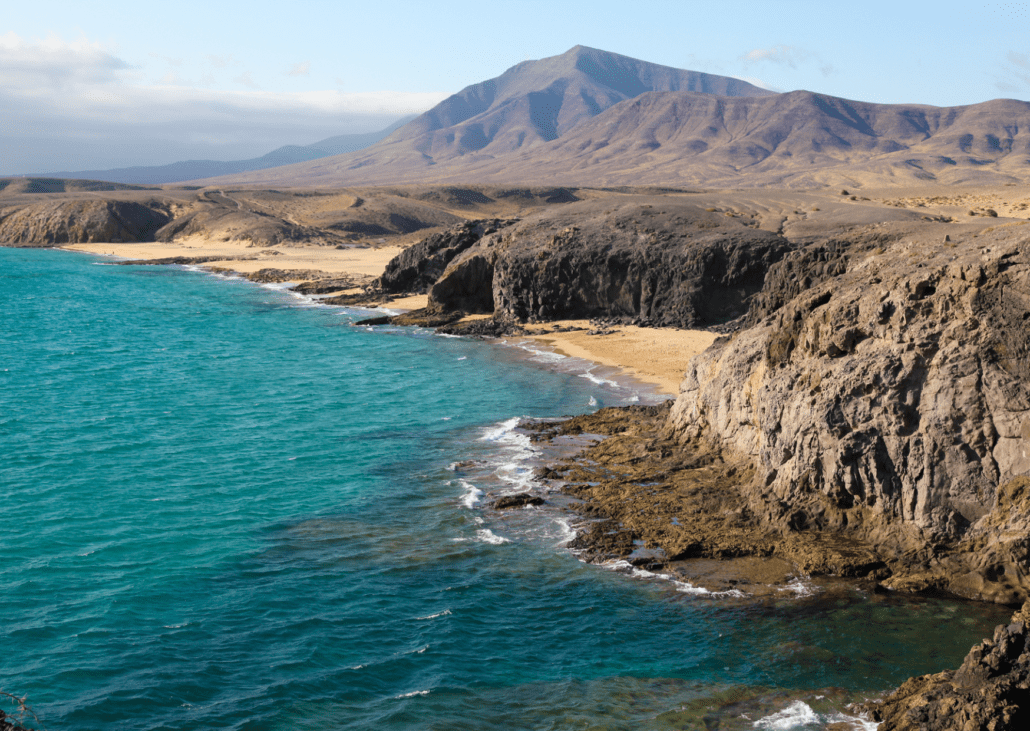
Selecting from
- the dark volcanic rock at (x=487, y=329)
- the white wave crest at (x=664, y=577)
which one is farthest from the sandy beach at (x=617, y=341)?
the white wave crest at (x=664, y=577)

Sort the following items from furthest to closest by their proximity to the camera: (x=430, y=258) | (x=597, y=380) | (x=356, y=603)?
(x=430, y=258), (x=597, y=380), (x=356, y=603)

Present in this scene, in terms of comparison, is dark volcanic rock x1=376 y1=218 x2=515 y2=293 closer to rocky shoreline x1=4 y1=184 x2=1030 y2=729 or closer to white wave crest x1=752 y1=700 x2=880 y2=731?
rocky shoreline x1=4 y1=184 x2=1030 y2=729

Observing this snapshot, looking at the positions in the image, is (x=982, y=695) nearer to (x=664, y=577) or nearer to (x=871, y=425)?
(x=664, y=577)

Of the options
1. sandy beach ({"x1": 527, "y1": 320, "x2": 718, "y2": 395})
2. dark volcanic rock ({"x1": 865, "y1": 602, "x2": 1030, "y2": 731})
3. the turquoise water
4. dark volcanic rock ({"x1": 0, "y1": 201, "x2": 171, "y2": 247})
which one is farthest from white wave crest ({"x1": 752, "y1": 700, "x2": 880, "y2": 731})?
dark volcanic rock ({"x1": 0, "y1": 201, "x2": 171, "y2": 247})

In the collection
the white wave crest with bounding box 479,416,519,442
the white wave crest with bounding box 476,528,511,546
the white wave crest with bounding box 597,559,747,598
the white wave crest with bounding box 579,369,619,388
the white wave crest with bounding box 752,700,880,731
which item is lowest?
the white wave crest with bounding box 752,700,880,731

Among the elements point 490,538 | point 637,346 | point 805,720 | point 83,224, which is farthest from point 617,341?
point 83,224

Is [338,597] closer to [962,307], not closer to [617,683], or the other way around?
[617,683]
